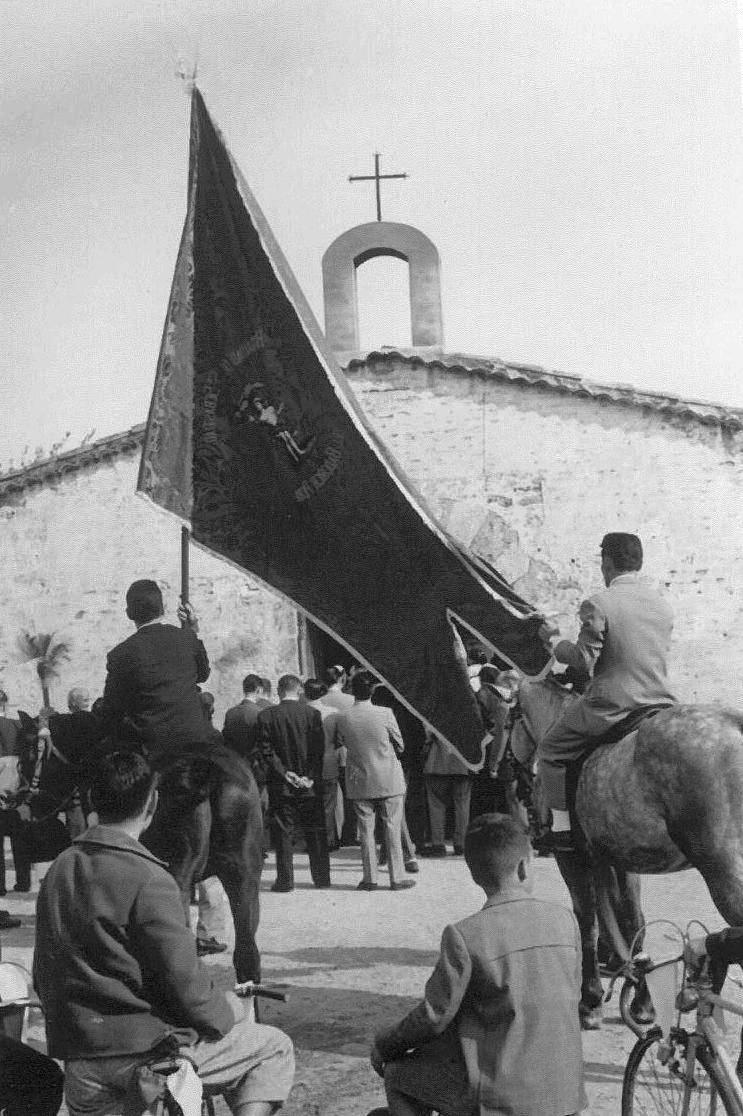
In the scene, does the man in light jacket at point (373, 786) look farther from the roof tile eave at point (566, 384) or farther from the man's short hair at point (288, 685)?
the roof tile eave at point (566, 384)

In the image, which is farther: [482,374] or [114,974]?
[482,374]

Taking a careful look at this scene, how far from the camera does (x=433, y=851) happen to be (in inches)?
535

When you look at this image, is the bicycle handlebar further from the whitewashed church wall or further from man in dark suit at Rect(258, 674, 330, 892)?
the whitewashed church wall

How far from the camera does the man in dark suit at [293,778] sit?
11.7 metres

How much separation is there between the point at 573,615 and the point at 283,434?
13.3m

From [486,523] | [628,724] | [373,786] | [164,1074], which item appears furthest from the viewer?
[486,523]

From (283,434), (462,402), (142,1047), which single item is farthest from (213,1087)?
(462,402)

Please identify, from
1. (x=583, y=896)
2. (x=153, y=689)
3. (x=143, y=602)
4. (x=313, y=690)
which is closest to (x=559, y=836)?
(x=583, y=896)

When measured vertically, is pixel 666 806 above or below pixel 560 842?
above

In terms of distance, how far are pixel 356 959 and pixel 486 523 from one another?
438 inches

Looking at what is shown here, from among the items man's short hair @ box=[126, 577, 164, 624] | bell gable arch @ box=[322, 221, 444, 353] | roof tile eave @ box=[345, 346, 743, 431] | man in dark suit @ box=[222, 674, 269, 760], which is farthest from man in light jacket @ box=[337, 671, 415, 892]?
bell gable arch @ box=[322, 221, 444, 353]

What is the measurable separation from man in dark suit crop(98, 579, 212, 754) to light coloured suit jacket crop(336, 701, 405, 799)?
15.2 ft

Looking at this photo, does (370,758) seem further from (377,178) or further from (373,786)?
(377,178)

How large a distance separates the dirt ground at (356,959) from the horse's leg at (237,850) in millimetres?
572
